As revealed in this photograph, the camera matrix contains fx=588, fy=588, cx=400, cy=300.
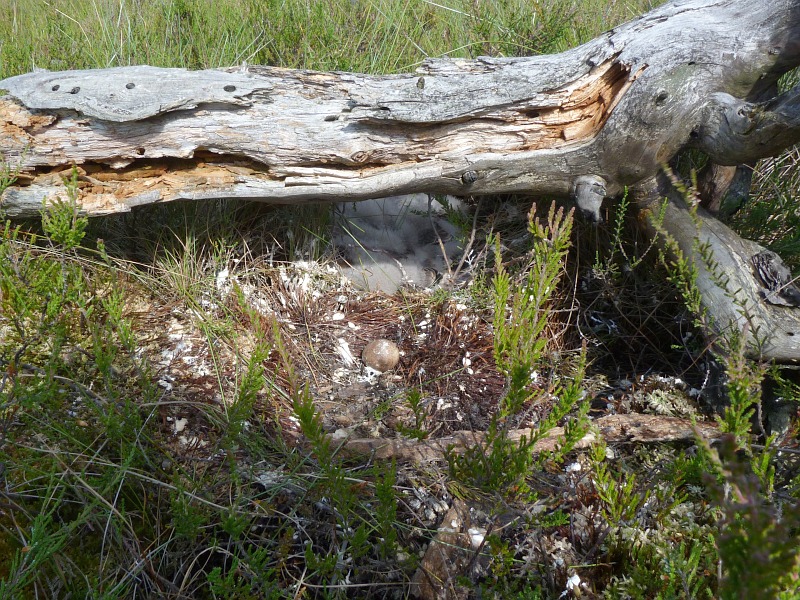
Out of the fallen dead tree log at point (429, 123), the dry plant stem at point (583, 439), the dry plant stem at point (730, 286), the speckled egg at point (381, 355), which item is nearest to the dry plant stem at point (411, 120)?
the fallen dead tree log at point (429, 123)

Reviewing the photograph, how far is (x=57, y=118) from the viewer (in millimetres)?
2729

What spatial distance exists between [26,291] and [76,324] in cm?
32

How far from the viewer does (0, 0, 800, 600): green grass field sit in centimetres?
179

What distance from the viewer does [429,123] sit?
2742 mm

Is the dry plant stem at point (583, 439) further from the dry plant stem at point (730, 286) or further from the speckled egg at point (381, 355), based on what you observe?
the speckled egg at point (381, 355)

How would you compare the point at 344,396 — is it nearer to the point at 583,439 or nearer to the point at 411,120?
the point at 583,439

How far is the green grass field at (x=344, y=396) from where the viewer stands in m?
1.79

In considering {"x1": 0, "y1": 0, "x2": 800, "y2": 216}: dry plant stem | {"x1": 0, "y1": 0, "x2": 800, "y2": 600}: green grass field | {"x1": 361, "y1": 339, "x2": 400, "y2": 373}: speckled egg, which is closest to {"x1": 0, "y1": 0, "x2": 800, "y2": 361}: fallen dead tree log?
{"x1": 0, "y1": 0, "x2": 800, "y2": 216}: dry plant stem

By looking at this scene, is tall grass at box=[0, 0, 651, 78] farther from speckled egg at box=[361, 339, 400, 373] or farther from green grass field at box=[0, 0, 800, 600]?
speckled egg at box=[361, 339, 400, 373]

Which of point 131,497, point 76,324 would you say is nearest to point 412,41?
point 76,324

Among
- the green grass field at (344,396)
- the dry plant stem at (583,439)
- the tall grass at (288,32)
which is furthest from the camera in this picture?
the tall grass at (288,32)

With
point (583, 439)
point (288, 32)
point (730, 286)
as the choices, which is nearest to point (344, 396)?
point (583, 439)

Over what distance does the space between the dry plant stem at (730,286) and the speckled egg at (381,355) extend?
4.62 ft

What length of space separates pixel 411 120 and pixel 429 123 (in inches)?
4.0
